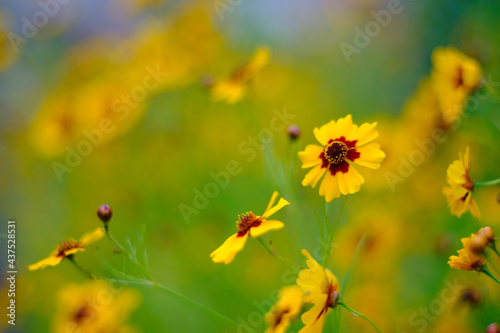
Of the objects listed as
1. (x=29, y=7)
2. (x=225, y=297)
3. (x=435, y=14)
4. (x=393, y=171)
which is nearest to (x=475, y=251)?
(x=393, y=171)

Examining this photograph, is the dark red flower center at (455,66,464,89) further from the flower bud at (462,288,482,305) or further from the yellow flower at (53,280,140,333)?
the yellow flower at (53,280,140,333)

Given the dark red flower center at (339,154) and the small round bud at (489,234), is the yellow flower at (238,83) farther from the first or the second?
the small round bud at (489,234)

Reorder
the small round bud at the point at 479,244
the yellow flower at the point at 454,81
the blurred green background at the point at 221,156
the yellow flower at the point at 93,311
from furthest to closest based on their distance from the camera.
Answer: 1. the blurred green background at the point at 221,156
2. the yellow flower at the point at 93,311
3. the yellow flower at the point at 454,81
4. the small round bud at the point at 479,244

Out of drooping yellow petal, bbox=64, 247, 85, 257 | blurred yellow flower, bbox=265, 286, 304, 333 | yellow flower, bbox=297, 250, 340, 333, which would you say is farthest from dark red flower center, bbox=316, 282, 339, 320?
drooping yellow petal, bbox=64, 247, 85, 257

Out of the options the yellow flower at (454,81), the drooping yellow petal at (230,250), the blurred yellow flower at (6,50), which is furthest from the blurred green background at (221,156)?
the drooping yellow petal at (230,250)

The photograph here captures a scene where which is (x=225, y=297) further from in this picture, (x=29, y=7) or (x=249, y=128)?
Result: (x=29, y=7)

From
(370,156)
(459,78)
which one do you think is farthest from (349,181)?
(459,78)
